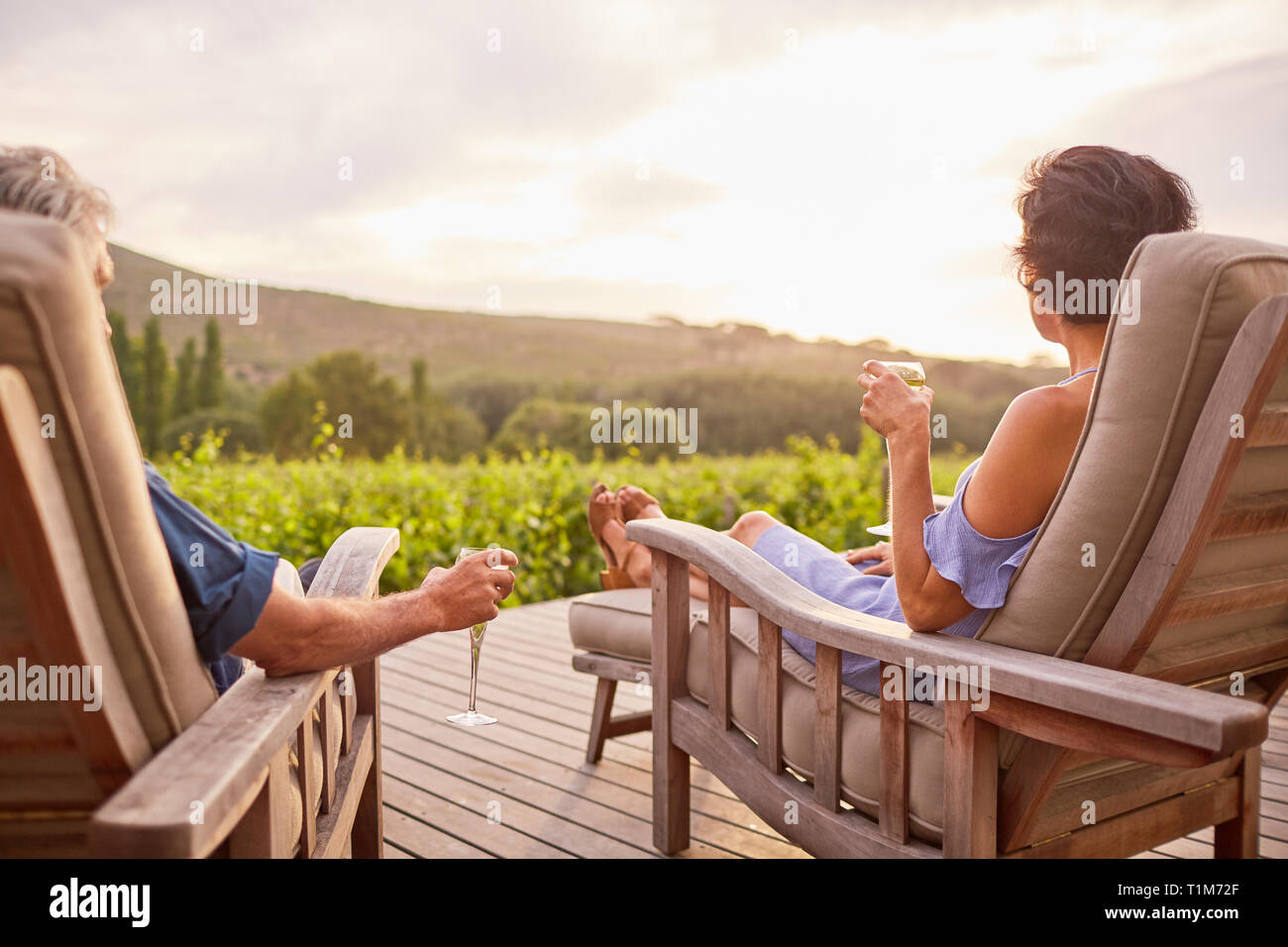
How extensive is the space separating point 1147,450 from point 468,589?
1.01 meters

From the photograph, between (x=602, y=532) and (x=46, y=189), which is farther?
(x=602, y=532)

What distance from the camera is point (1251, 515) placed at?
4.01ft

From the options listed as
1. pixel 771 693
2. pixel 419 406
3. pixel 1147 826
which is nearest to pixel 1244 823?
pixel 1147 826

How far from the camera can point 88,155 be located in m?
11.6

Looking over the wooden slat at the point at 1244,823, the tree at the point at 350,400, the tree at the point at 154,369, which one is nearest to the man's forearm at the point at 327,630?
the wooden slat at the point at 1244,823

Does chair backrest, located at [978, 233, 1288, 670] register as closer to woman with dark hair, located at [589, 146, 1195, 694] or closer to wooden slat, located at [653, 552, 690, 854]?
woman with dark hair, located at [589, 146, 1195, 694]

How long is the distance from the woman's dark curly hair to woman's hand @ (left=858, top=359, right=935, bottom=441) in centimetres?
29

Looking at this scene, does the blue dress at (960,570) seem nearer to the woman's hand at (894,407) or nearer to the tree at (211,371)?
the woman's hand at (894,407)

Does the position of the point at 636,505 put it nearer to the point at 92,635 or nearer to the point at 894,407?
the point at 894,407

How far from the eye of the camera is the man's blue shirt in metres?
1.02

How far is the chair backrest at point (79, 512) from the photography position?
0.72m

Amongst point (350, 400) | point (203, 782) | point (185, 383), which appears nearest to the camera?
point (203, 782)
